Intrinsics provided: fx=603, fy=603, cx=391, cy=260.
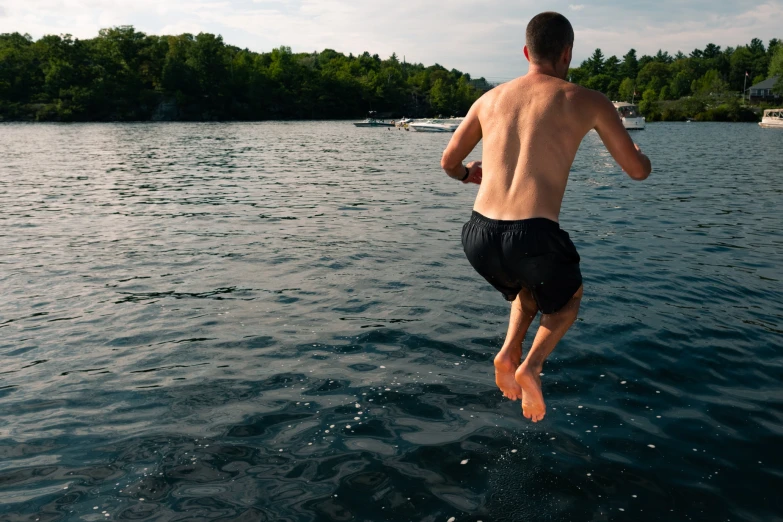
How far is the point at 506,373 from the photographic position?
449cm

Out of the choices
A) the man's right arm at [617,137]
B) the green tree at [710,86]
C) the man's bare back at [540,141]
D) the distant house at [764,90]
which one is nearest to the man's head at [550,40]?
the man's bare back at [540,141]

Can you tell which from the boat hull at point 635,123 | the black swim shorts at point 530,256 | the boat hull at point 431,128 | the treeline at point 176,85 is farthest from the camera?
the treeline at point 176,85

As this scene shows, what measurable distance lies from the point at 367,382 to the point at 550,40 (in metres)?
3.79

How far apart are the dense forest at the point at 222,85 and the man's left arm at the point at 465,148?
134737mm

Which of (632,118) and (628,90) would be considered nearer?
(632,118)

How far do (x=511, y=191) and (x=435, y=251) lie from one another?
29.4 ft

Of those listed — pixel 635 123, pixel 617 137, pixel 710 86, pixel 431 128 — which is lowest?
pixel 617 137

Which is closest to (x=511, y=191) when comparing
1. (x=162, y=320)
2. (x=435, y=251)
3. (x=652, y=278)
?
(x=162, y=320)

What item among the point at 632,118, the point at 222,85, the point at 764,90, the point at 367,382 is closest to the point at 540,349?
the point at 367,382

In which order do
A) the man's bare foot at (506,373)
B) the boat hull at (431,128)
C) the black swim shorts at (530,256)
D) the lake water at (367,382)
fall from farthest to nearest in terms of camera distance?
the boat hull at (431,128) → the man's bare foot at (506,373) → the lake water at (367,382) → the black swim shorts at (530,256)

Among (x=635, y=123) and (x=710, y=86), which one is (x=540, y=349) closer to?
(x=635, y=123)

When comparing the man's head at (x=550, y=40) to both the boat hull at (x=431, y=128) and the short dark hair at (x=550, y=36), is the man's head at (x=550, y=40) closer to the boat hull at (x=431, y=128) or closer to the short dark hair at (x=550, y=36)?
the short dark hair at (x=550, y=36)

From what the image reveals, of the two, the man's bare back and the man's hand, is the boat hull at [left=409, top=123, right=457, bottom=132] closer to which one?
the man's hand

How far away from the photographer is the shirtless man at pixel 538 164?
3.82 meters
